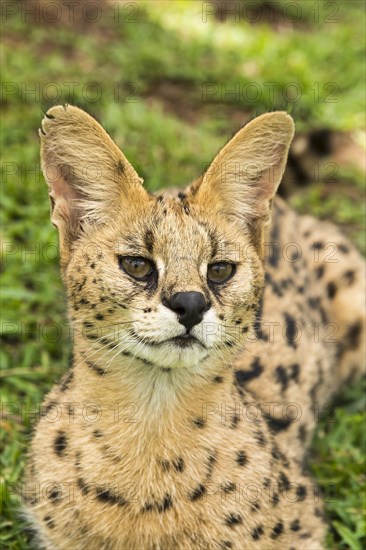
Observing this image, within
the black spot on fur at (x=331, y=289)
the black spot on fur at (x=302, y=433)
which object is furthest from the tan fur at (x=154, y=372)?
the black spot on fur at (x=331, y=289)

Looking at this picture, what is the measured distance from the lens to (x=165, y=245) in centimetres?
349

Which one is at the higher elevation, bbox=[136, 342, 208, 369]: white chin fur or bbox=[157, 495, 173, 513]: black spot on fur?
bbox=[136, 342, 208, 369]: white chin fur

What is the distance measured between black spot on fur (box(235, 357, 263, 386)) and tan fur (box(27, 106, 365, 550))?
0.47 metres

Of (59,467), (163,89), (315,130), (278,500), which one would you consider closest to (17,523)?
(59,467)

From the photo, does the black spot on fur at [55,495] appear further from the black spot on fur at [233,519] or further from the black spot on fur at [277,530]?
the black spot on fur at [277,530]

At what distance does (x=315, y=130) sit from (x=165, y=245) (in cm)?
361

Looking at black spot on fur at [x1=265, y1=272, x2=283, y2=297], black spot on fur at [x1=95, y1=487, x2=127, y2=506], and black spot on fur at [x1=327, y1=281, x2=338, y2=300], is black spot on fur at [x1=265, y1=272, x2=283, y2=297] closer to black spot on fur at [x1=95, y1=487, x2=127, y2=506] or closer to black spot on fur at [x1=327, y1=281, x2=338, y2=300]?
black spot on fur at [x1=327, y1=281, x2=338, y2=300]

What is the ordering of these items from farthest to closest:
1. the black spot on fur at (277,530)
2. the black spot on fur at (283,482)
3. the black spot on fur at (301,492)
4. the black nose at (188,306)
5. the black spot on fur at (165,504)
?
the black spot on fur at (301,492) → the black spot on fur at (283,482) → the black spot on fur at (277,530) → the black spot on fur at (165,504) → the black nose at (188,306)

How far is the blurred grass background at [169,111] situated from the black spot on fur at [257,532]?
876 millimetres

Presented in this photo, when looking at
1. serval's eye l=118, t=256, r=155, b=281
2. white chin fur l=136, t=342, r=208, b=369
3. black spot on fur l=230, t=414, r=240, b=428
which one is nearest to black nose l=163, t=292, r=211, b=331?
white chin fur l=136, t=342, r=208, b=369

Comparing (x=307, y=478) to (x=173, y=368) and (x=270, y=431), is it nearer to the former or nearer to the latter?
(x=270, y=431)

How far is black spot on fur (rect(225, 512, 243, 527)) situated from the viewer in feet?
12.4

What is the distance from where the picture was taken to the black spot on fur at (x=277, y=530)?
396 cm

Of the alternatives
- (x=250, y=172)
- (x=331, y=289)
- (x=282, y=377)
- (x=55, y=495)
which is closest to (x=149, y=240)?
(x=250, y=172)
